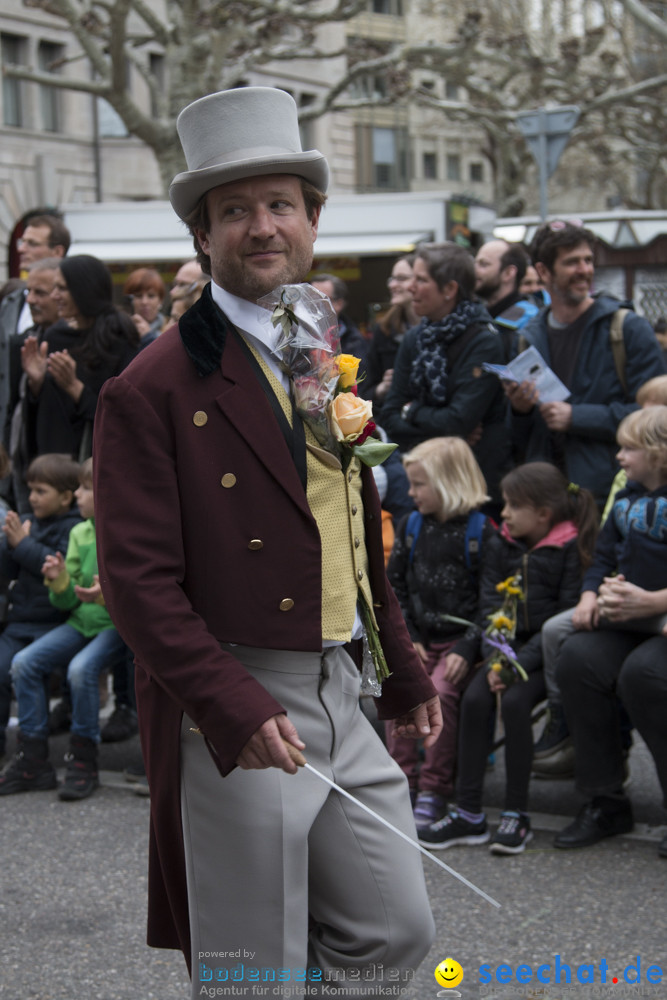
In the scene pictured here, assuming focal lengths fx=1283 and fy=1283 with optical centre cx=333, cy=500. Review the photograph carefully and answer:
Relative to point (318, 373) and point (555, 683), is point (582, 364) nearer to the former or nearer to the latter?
point (555, 683)

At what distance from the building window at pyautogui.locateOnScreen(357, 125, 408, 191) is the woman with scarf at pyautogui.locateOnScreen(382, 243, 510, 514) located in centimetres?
4815

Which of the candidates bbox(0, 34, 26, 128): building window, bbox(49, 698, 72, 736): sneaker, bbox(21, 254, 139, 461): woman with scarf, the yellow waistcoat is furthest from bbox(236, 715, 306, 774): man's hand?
bbox(0, 34, 26, 128): building window

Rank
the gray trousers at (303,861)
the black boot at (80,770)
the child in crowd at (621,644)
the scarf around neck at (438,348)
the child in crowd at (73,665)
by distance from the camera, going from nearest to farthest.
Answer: the gray trousers at (303,861)
the child in crowd at (621,644)
the black boot at (80,770)
the child in crowd at (73,665)
the scarf around neck at (438,348)

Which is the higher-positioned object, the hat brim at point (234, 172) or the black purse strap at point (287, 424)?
the hat brim at point (234, 172)

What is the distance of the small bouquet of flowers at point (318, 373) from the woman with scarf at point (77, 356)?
3953 millimetres

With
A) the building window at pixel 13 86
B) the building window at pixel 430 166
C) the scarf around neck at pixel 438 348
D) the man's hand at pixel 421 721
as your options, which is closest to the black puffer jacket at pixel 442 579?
the scarf around neck at pixel 438 348

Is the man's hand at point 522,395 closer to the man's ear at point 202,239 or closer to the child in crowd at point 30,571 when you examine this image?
the child in crowd at point 30,571

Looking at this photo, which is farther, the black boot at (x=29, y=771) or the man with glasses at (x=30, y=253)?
the man with glasses at (x=30, y=253)

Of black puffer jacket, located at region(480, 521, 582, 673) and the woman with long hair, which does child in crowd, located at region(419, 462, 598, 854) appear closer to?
black puffer jacket, located at region(480, 521, 582, 673)

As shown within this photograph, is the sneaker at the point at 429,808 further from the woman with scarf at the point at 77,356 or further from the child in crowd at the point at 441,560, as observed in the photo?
the woman with scarf at the point at 77,356

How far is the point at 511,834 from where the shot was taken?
190 inches

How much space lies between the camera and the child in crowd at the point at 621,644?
4.71 metres

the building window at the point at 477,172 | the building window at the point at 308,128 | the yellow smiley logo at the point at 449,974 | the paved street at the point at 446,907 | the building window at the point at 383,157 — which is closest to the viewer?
the yellow smiley logo at the point at 449,974

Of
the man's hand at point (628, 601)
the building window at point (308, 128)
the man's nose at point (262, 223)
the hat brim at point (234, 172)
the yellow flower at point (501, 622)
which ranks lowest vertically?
the yellow flower at point (501, 622)
